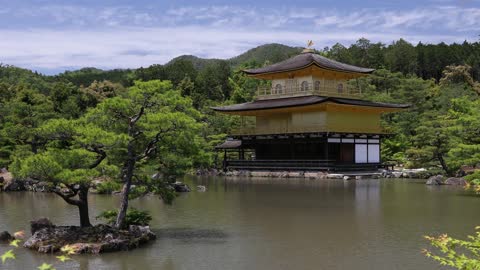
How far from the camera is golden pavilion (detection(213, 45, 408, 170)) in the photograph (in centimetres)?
3344

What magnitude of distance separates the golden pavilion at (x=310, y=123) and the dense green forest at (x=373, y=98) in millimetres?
2233

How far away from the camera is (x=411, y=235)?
1173 centimetres

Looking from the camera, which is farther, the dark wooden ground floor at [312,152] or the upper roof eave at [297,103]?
the upper roof eave at [297,103]

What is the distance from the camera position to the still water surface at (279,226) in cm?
945

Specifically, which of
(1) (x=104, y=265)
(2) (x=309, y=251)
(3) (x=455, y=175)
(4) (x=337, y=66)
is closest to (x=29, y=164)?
(1) (x=104, y=265)

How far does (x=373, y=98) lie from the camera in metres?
43.8

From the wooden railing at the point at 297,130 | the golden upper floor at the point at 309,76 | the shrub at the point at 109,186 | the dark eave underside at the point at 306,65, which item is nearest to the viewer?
the shrub at the point at 109,186

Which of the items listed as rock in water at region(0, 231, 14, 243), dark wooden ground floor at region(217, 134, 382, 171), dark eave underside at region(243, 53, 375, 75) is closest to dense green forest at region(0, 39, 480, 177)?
rock in water at region(0, 231, 14, 243)

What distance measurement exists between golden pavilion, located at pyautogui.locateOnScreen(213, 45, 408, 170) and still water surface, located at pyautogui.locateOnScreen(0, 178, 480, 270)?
11.0m

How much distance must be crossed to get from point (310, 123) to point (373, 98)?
11020 mm

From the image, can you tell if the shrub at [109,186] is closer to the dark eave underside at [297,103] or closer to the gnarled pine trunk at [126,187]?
the gnarled pine trunk at [126,187]

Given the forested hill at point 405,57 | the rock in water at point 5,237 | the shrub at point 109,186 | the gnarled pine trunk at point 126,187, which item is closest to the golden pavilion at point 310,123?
the gnarled pine trunk at point 126,187

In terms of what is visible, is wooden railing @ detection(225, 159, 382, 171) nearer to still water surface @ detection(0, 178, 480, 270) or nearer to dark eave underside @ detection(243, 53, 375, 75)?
dark eave underside @ detection(243, 53, 375, 75)

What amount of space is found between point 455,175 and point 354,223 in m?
16.0
